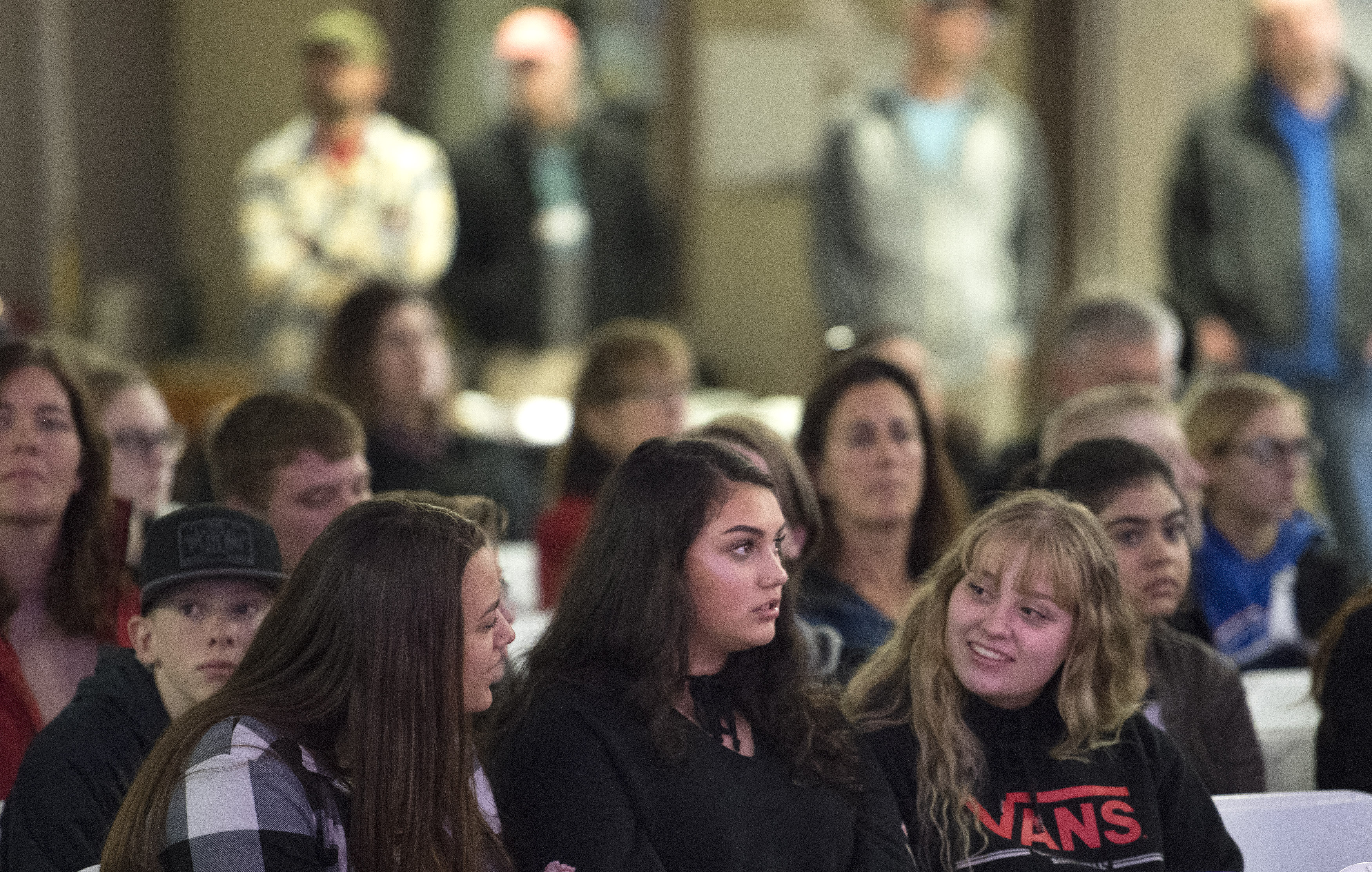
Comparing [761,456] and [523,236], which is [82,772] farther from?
[523,236]

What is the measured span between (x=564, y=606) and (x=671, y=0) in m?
5.90

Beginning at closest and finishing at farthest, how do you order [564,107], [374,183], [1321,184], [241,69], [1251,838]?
[1251,838]
[1321,184]
[374,183]
[564,107]
[241,69]

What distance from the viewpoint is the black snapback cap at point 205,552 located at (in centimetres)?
211

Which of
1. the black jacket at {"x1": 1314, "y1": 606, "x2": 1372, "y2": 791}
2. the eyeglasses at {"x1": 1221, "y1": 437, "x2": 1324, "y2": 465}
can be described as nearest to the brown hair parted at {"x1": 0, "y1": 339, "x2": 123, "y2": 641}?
the black jacket at {"x1": 1314, "y1": 606, "x2": 1372, "y2": 791}

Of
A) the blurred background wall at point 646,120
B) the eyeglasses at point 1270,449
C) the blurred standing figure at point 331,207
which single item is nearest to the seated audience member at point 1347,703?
the eyeglasses at point 1270,449

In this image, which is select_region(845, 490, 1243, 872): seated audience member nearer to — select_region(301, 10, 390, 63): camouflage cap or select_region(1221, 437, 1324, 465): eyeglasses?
select_region(1221, 437, 1324, 465): eyeglasses

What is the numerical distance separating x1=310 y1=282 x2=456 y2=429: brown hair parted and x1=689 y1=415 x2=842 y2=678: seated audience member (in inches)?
59.8

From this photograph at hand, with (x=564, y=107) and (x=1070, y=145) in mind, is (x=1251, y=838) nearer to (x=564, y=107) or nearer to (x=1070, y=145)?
(x=564, y=107)

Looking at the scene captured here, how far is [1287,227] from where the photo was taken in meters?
5.49

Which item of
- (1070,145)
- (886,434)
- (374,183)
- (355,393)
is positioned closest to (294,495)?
(886,434)

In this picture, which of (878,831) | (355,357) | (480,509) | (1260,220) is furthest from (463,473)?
(1260,220)

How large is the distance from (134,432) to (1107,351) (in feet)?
7.67

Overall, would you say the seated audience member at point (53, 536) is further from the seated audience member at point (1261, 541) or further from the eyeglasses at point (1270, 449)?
the eyeglasses at point (1270, 449)

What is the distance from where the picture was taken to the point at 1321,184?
5469mm
